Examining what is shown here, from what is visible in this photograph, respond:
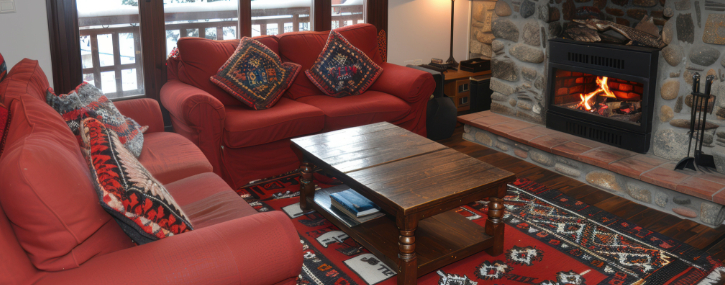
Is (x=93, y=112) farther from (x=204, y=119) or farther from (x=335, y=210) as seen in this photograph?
(x=335, y=210)

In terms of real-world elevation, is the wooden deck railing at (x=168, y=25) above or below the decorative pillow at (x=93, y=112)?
above

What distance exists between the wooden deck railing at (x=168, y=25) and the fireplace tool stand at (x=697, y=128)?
2.94 m

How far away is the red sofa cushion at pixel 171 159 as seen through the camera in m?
2.55

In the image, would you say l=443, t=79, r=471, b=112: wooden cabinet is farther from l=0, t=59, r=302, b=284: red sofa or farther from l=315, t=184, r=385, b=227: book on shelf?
l=0, t=59, r=302, b=284: red sofa

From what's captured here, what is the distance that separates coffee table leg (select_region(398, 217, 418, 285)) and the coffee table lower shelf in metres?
0.04

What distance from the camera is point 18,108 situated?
69.6 inches

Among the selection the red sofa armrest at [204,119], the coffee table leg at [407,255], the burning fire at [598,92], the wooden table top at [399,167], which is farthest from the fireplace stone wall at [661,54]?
the red sofa armrest at [204,119]

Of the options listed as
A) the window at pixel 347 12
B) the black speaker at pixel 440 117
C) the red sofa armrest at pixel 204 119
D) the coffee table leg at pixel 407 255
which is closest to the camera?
the coffee table leg at pixel 407 255

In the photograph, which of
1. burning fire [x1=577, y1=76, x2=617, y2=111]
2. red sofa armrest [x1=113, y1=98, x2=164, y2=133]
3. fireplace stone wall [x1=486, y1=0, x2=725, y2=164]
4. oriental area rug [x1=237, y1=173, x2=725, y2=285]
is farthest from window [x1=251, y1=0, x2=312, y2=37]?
burning fire [x1=577, y1=76, x2=617, y2=111]

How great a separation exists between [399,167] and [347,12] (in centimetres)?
268

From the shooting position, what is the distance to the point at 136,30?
3920mm

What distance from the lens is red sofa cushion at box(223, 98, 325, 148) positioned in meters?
3.29

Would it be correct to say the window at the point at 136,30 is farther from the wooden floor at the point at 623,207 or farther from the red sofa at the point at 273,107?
the wooden floor at the point at 623,207

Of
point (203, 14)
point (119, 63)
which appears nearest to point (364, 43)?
point (203, 14)
